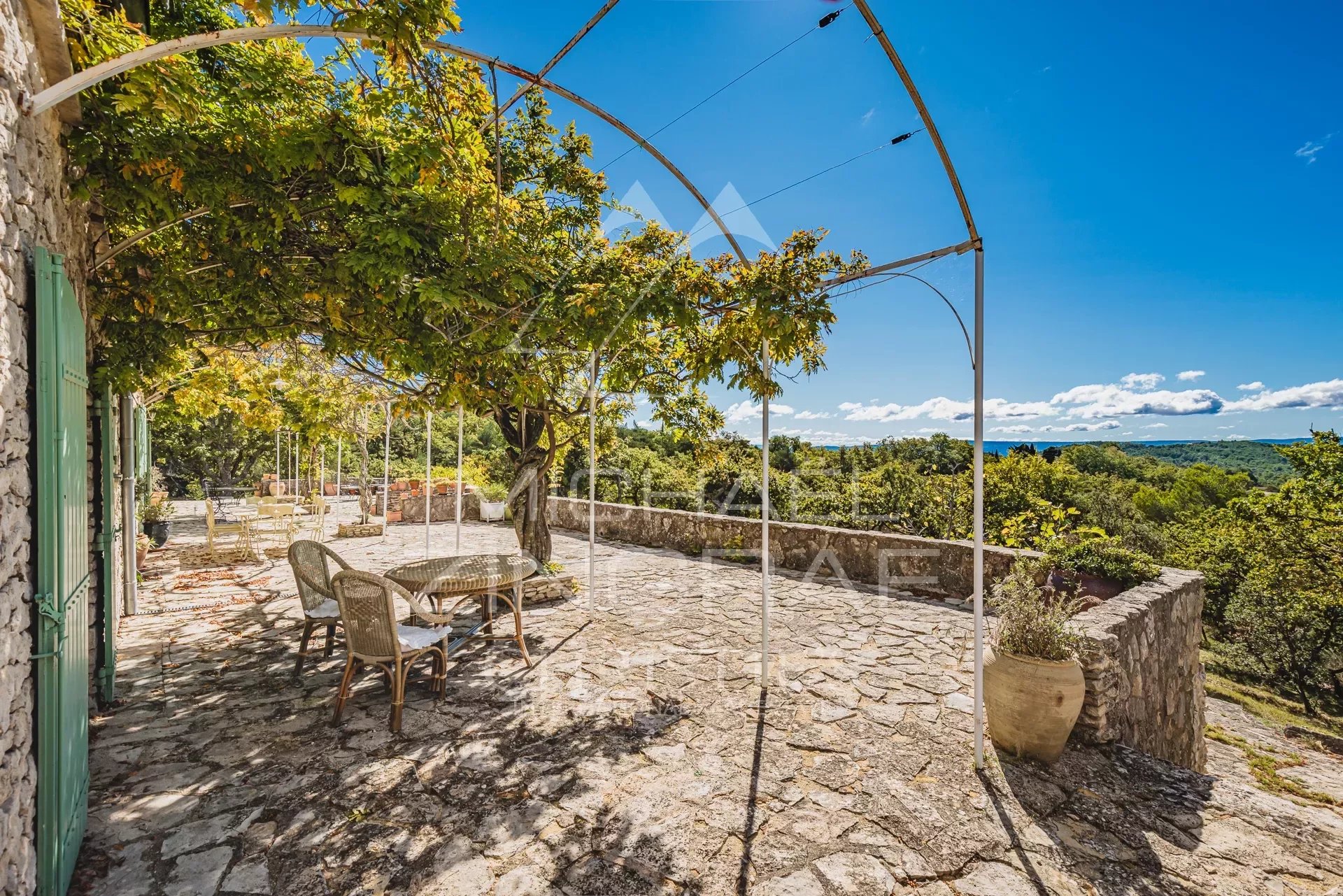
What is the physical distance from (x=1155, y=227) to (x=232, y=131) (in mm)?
19406

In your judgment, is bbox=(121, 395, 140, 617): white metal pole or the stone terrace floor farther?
bbox=(121, 395, 140, 617): white metal pole

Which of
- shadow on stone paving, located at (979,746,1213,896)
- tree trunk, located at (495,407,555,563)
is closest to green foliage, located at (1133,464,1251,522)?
shadow on stone paving, located at (979,746,1213,896)

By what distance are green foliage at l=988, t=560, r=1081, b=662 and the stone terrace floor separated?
66 cm

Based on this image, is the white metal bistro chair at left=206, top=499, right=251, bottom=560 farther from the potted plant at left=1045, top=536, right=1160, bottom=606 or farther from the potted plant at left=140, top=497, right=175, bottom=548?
the potted plant at left=1045, top=536, right=1160, bottom=606

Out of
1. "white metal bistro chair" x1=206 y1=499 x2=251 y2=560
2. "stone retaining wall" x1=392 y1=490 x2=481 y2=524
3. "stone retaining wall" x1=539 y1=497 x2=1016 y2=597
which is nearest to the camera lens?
"stone retaining wall" x1=539 y1=497 x2=1016 y2=597

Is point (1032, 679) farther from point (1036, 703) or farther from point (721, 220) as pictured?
point (721, 220)

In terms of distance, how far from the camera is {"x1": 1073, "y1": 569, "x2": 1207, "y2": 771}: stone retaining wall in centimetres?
356

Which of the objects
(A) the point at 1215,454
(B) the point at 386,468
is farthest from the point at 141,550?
(A) the point at 1215,454

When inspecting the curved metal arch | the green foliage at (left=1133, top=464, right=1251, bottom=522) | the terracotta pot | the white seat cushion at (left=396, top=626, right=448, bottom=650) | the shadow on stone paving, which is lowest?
the green foliage at (left=1133, top=464, right=1251, bottom=522)

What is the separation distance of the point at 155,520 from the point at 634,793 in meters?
11.1

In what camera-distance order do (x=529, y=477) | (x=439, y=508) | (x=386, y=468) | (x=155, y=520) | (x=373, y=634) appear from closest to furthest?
(x=373, y=634)
(x=529, y=477)
(x=386, y=468)
(x=155, y=520)
(x=439, y=508)

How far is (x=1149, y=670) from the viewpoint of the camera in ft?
14.8

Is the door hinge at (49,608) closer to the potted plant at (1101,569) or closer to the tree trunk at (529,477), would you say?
the tree trunk at (529,477)

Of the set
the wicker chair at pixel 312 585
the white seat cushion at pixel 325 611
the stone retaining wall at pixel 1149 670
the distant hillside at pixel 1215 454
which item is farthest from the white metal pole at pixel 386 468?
the distant hillside at pixel 1215 454
